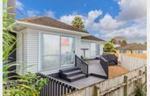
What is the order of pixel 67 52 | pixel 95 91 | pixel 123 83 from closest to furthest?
pixel 95 91
pixel 123 83
pixel 67 52

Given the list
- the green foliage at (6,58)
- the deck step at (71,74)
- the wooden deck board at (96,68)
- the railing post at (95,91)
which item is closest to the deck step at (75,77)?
the deck step at (71,74)

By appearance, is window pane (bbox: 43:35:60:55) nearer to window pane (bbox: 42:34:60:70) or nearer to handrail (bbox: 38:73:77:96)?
window pane (bbox: 42:34:60:70)

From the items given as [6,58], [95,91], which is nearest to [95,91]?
[95,91]

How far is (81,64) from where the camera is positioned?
450 centimetres

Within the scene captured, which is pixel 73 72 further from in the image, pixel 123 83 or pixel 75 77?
pixel 123 83

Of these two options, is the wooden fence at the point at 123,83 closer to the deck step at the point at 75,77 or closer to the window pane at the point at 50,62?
the deck step at the point at 75,77

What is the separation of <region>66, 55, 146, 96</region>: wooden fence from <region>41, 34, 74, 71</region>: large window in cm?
145

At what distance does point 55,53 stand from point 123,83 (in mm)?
1653

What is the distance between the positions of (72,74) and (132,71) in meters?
1.36

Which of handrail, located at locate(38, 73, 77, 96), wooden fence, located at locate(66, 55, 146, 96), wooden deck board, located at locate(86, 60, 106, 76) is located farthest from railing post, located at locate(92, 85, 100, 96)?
wooden deck board, located at locate(86, 60, 106, 76)

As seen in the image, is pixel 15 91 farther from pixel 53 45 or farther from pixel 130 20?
pixel 53 45

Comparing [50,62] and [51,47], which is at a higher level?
[51,47]

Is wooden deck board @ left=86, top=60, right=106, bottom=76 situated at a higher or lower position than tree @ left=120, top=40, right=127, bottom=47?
lower

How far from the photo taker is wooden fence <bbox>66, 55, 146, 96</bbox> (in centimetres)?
283
